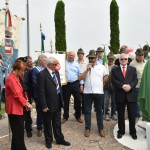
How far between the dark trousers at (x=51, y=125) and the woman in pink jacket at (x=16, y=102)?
75 centimetres

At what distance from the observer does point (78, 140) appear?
7180 mm

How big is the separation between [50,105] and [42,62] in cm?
124

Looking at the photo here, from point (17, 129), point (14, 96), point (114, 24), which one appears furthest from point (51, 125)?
point (114, 24)

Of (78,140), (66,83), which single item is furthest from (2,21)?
(78,140)

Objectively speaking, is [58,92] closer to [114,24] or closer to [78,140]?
[78,140]

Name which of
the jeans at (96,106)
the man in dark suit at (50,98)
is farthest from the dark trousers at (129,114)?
the man in dark suit at (50,98)

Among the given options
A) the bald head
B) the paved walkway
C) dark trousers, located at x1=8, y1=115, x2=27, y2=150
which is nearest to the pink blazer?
dark trousers, located at x1=8, y1=115, x2=27, y2=150

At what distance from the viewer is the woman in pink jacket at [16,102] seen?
5832mm

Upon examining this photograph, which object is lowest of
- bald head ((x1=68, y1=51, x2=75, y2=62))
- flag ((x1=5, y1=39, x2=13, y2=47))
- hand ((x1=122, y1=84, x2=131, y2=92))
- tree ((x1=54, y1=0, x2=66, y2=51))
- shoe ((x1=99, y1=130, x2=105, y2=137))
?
shoe ((x1=99, y1=130, x2=105, y2=137))

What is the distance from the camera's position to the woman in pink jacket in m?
5.83

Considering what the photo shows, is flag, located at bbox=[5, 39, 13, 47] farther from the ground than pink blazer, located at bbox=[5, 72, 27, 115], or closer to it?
farther from the ground

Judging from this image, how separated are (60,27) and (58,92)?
2035cm

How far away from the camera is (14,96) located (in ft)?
19.1

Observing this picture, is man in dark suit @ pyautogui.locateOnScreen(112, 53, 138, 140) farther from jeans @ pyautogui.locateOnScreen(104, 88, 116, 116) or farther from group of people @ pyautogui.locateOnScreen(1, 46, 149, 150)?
→ jeans @ pyautogui.locateOnScreen(104, 88, 116, 116)
